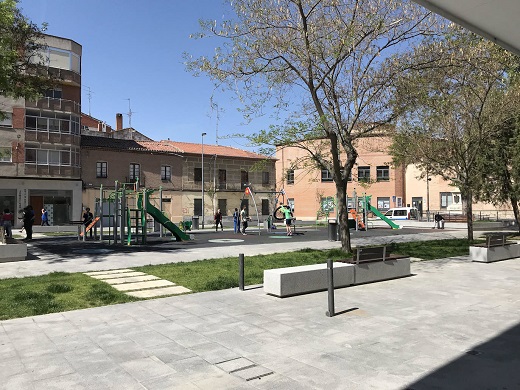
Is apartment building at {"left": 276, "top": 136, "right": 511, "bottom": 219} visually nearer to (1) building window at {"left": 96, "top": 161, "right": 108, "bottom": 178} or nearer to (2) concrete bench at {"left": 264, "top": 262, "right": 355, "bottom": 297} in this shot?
(1) building window at {"left": 96, "top": 161, "right": 108, "bottom": 178}

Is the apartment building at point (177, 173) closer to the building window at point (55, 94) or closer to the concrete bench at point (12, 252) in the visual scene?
the building window at point (55, 94)

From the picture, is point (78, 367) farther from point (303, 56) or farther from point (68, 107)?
point (68, 107)

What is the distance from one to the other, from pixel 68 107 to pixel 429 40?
1281 inches

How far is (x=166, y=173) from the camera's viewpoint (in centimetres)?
4728

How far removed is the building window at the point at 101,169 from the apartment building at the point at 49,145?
382 centimetres

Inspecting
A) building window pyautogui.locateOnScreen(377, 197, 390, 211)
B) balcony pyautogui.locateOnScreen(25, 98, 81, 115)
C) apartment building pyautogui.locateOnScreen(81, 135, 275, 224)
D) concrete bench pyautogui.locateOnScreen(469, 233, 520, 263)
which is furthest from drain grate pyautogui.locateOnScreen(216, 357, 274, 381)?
building window pyautogui.locateOnScreen(377, 197, 390, 211)

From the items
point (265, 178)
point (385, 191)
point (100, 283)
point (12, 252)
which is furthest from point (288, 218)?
point (385, 191)

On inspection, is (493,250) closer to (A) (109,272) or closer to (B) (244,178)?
(A) (109,272)

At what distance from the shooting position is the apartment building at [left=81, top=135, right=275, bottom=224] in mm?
42594

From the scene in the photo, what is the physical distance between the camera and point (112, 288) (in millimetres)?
9055

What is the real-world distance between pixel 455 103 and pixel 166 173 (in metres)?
35.0

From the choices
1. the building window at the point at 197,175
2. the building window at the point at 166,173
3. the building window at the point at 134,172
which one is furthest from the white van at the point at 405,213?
the building window at the point at 134,172

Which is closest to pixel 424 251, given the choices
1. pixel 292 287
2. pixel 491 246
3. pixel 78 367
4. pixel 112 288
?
pixel 491 246

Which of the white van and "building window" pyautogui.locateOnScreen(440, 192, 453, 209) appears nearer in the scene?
the white van
